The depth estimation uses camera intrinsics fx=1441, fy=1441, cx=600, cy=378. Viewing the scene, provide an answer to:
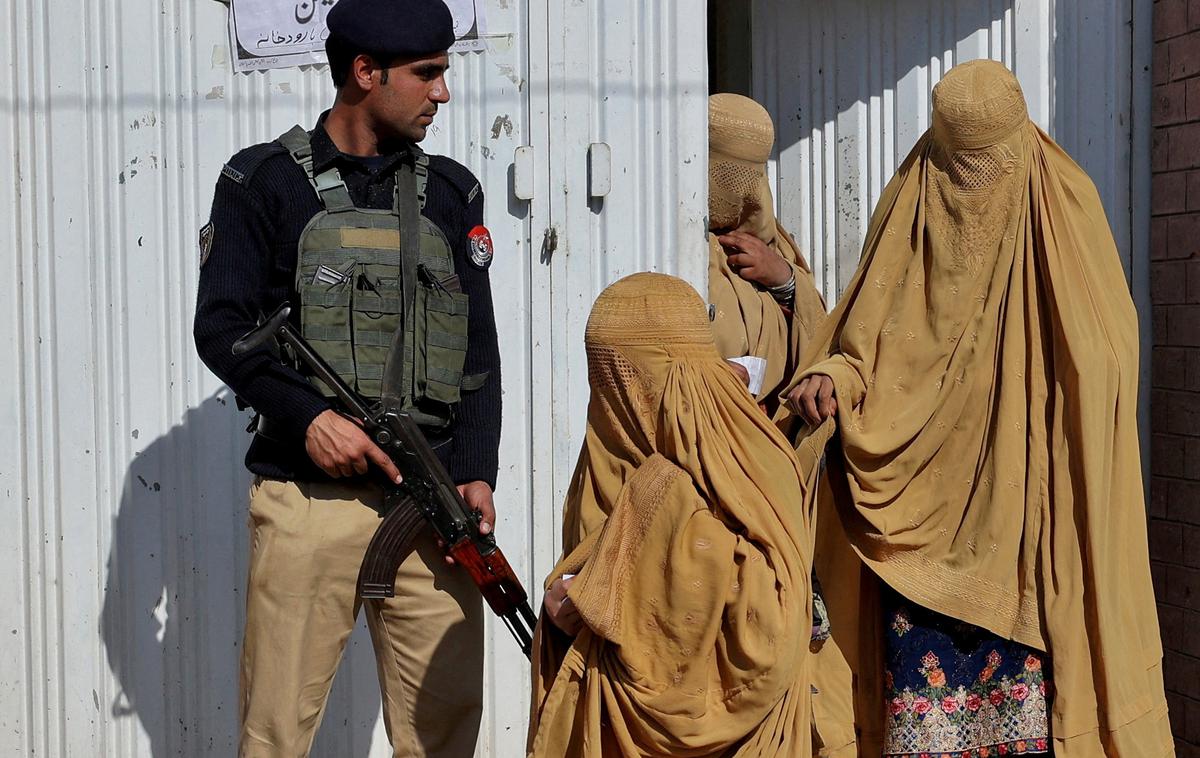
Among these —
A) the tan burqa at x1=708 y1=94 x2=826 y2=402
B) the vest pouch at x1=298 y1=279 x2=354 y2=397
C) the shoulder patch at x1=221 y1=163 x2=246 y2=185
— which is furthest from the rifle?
the tan burqa at x1=708 y1=94 x2=826 y2=402

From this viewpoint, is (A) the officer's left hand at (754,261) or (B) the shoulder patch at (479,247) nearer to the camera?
(B) the shoulder patch at (479,247)

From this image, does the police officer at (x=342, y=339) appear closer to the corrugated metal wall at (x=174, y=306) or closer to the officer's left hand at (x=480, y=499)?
the officer's left hand at (x=480, y=499)

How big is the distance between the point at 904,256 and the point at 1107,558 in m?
0.88

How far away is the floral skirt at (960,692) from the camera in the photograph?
3.38 m

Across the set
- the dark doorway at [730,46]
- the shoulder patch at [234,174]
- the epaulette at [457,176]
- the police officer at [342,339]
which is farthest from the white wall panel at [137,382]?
the dark doorway at [730,46]

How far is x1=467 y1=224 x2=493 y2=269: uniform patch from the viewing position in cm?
313

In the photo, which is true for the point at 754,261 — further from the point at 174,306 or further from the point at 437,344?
the point at 174,306

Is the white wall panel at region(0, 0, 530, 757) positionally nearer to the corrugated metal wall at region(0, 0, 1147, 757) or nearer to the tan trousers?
the corrugated metal wall at region(0, 0, 1147, 757)

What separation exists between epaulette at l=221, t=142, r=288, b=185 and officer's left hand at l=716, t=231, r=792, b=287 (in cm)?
169

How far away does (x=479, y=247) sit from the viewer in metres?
3.14

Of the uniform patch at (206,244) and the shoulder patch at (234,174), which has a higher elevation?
the shoulder patch at (234,174)

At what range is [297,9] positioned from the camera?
13.1 feet

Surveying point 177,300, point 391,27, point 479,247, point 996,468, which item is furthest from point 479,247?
point 996,468

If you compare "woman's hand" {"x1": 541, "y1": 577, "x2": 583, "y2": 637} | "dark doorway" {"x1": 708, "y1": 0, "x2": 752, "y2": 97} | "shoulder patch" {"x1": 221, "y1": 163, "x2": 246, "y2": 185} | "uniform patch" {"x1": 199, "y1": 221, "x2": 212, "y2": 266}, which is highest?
"dark doorway" {"x1": 708, "y1": 0, "x2": 752, "y2": 97}
